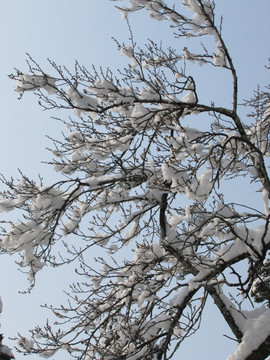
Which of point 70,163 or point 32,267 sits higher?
point 70,163

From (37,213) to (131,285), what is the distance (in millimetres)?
2190

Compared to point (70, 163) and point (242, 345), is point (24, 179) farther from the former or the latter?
point (242, 345)

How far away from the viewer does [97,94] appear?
548 cm

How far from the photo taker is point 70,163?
5.64 metres

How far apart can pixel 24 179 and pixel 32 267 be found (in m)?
1.34

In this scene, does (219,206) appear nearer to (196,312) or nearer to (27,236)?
(196,312)

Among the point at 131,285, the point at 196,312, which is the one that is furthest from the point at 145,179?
the point at 196,312

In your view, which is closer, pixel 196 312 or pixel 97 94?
pixel 196 312

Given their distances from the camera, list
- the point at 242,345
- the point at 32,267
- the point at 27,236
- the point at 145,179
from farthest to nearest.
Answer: the point at 145,179, the point at 32,267, the point at 27,236, the point at 242,345

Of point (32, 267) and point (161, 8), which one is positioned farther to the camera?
point (161, 8)

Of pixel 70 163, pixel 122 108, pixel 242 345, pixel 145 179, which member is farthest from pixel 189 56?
pixel 242 345

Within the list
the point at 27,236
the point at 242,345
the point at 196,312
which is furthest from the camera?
the point at 27,236

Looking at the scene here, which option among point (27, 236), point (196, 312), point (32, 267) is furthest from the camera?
point (32, 267)

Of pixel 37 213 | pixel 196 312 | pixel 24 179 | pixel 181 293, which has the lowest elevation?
pixel 196 312
